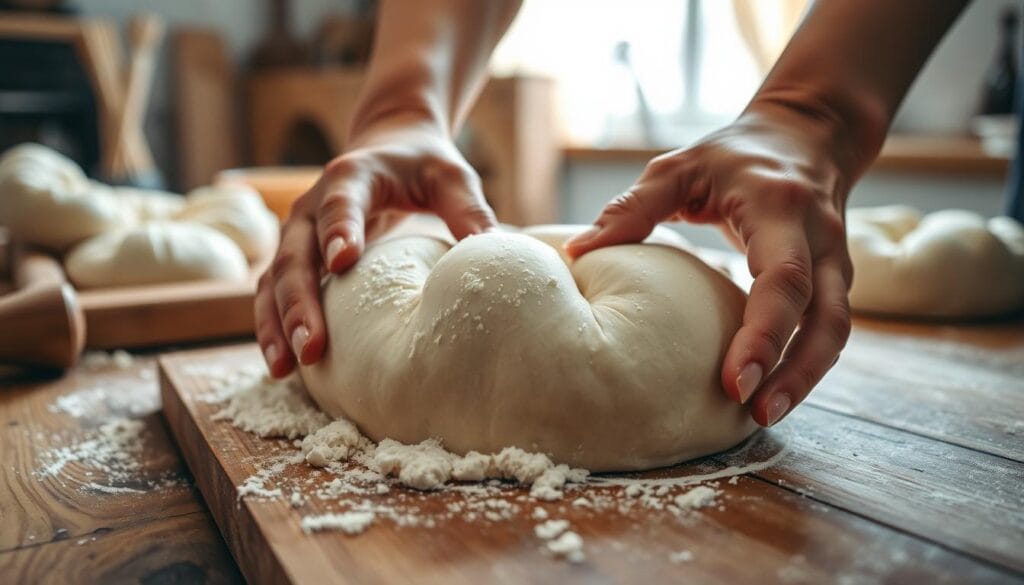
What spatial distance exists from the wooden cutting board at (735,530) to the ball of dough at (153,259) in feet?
2.48

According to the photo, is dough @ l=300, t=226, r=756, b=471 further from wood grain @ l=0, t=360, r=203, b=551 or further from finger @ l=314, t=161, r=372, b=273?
wood grain @ l=0, t=360, r=203, b=551

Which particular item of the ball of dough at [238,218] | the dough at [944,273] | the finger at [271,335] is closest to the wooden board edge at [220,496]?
the finger at [271,335]

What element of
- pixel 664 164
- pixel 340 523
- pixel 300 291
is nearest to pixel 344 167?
pixel 300 291

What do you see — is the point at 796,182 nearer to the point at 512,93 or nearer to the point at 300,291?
the point at 300,291

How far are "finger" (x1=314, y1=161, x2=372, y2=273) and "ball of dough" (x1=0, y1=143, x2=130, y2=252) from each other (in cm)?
91

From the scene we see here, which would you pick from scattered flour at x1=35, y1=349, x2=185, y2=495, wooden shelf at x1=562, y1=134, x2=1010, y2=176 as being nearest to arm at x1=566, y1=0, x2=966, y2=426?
scattered flour at x1=35, y1=349, x2=185, y2=495

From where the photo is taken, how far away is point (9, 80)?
3.67 m

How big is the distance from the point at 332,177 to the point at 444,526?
0.51 m

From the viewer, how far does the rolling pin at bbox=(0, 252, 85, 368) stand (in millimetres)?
1182

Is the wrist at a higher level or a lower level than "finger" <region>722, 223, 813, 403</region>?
higher

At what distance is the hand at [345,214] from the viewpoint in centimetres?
95

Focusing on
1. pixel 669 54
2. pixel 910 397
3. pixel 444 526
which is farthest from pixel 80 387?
pixel 669 54

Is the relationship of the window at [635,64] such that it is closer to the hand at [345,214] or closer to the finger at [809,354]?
the hand at [345,214]

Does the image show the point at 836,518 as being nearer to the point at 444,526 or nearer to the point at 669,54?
the point at 444,526
